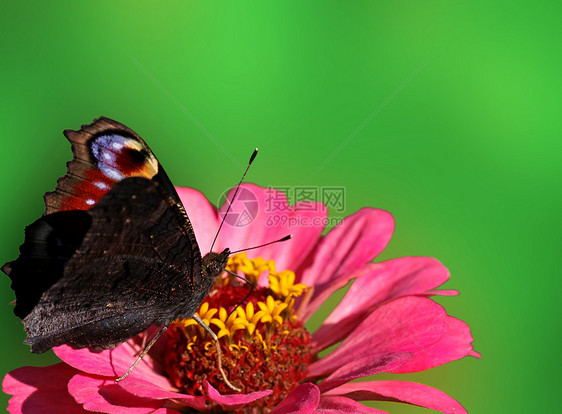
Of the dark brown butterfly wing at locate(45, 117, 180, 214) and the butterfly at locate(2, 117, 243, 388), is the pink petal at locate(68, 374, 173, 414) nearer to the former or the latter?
the butterfly at locate(2, 117, 243, 388)

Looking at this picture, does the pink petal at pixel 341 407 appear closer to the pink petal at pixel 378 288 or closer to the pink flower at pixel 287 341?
the pink flower at pixel 287 341

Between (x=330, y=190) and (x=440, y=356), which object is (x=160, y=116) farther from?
(x=440, y=356)

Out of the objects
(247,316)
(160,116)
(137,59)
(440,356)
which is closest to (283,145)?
(160,116)

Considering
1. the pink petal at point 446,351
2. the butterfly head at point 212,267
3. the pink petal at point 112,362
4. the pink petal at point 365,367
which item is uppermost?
the butterfly head at point 212,267

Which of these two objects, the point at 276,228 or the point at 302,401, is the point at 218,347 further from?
the point at 276,228

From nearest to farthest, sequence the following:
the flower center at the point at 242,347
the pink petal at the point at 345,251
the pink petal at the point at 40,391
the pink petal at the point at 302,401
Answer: the pink petal at the point at 302,401
the pink petal at the point at 40,391
the flower center at the point at 242,347
the pink petal at the point at 345,251

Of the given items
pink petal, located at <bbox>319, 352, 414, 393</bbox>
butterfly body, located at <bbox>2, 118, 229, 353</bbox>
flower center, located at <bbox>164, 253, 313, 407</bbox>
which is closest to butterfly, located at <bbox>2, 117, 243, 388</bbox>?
butterfly body, located at <bbox>2, 118, 229, 353</bbox>

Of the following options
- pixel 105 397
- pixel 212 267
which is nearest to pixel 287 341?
pixel 212 267

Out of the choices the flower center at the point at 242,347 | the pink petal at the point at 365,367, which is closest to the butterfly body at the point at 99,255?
the flower center at the point at 242,347

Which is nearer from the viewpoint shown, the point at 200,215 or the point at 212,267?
the point at 212,267
